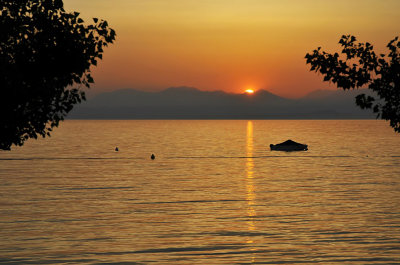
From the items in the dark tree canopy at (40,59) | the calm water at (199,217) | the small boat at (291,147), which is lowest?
the calm water at (199,217)

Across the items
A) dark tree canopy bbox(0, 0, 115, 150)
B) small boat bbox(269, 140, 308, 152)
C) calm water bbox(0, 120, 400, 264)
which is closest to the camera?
dark tree canopy bbox(0, 0, 115, 150)

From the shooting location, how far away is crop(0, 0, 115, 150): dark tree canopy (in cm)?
2239

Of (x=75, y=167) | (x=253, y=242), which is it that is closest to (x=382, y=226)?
(x=253, y=242)

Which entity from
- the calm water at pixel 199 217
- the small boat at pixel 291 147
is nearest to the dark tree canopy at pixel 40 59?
the calm water at pixel 199 217

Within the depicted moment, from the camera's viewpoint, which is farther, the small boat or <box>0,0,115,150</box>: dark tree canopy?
the small boat

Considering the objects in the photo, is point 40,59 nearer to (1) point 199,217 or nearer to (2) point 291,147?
(1) point 199,217

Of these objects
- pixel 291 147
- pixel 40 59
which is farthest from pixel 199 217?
pixel 291 147

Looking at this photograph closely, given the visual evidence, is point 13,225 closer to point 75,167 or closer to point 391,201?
point 391,201

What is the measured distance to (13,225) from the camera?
38125 mm

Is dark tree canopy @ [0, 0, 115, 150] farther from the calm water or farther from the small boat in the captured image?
the small boat

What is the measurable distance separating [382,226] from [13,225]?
21.2 meters

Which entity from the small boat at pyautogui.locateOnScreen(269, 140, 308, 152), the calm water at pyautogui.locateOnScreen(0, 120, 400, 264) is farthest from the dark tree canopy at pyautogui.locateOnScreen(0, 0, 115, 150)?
the small boat at pyautogui.locateOnScreen(269, 140, 308, 152)

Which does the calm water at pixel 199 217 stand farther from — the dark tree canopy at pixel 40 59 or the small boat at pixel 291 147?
the small boat at pixel 291 147

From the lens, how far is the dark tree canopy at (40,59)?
22.4 meters
